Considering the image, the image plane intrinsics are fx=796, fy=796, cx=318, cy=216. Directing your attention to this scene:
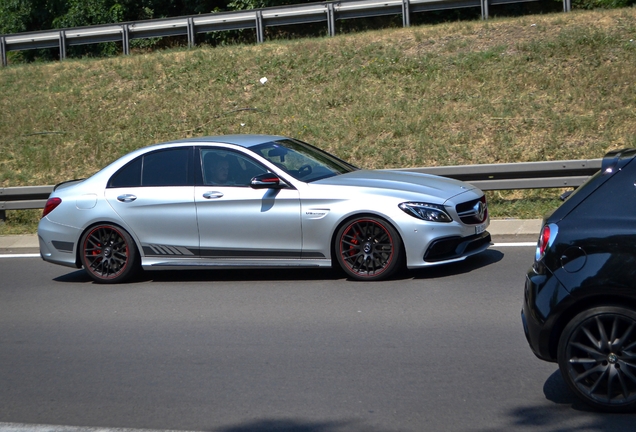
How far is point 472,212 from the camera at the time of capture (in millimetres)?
8375

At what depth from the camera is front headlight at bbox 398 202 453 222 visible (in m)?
8.03

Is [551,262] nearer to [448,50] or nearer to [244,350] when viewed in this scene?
[244,350]

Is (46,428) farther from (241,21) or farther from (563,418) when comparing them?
(241,21)

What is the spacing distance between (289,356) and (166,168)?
12.0ft

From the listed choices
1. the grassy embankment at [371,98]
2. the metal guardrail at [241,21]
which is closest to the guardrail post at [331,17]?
the metal guardrail at [241,21]

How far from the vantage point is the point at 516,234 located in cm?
1029

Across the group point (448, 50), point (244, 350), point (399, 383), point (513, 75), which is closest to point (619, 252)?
point (399, 383)

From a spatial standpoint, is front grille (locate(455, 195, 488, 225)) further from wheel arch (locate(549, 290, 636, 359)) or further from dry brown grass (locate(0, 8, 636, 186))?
dry brown grass (locate(0, 8, 636, 186))

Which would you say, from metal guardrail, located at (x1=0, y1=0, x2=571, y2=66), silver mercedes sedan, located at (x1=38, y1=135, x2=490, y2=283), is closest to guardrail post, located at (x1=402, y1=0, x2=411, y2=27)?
metal guardrail, located at (x1=0, y1=0, x2=571, y2=66)

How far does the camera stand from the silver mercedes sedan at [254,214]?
320 inches

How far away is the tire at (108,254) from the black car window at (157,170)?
0.57 metres

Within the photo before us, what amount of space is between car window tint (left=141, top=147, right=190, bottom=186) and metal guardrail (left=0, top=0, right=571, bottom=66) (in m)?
12.0

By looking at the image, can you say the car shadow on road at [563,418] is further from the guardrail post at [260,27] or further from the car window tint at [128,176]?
the guardrail post at [260,27]

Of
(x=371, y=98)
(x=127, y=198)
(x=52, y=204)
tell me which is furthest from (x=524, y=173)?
(x=52, y=204)
